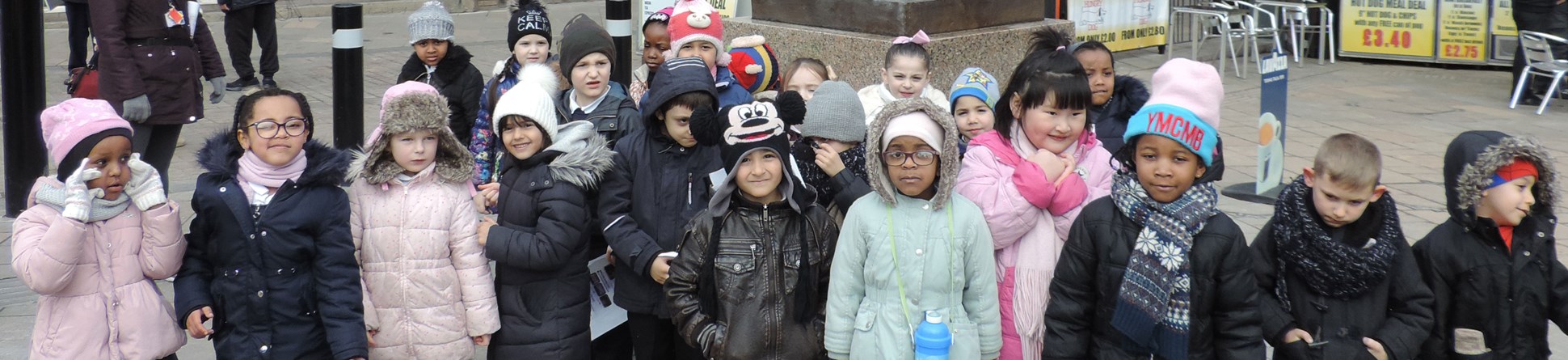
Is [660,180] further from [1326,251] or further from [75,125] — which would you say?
[1326,251]

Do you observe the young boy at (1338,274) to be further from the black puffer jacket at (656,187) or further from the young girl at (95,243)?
the young girl at (95,243)

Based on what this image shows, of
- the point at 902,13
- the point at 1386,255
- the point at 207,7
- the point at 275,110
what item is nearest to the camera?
the point at 1386,255

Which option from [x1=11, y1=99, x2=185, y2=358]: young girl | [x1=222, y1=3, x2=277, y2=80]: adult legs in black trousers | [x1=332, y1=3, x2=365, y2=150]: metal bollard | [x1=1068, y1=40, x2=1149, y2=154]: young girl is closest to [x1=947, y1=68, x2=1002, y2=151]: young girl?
[x1=1068, y1=40, x2=1149, y2=154]: young girl

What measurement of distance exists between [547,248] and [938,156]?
1214 mm

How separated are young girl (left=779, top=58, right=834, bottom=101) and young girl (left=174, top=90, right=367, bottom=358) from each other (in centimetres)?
183

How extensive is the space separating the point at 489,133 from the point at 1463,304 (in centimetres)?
330

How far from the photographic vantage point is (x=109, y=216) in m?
3.84

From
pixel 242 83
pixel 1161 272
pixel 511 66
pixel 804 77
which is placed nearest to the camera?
pixel 1161 272

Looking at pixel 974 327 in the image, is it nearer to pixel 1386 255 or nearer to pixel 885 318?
pixel 885 318

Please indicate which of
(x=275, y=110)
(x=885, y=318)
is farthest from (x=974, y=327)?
(x=275, y=110)

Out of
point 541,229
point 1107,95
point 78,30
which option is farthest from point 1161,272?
point 78,30

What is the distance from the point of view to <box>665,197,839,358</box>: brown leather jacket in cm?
391

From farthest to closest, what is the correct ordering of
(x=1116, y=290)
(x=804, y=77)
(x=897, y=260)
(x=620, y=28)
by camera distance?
(x=620, y=28), (x=804, y=77), (x=897, y=260), (x=1116, y=290)

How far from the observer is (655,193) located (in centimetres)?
435
